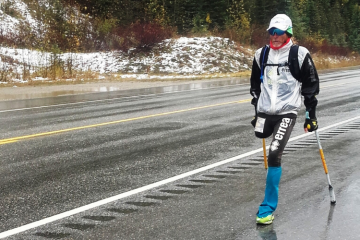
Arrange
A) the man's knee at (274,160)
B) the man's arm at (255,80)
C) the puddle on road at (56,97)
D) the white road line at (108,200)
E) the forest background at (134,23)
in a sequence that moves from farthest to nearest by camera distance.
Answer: the forest background at (134,23) < the puddle on road at (56,97) < the man's arm at (255,80) < the man's knee at (274,160) < the white road line at (108,200)

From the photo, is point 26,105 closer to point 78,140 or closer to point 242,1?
point 78,140

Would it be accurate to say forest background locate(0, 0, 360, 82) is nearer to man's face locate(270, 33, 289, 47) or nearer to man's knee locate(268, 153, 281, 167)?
man's face locate(270, 33, 289, 47)

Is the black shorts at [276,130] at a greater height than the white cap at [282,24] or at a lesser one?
lesser

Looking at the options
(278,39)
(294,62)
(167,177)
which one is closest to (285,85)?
(294,62)

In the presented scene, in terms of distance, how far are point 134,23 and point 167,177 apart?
108 feet

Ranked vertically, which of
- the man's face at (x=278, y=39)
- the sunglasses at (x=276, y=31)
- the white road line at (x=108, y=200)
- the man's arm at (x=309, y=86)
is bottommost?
the white road line at (x=108, y=200)

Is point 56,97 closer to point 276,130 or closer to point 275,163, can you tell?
point 276,130

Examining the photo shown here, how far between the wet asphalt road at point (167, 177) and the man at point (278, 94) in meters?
0.45

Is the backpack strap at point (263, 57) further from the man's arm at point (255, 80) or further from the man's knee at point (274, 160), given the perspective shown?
the man's knee at point (274, 160)

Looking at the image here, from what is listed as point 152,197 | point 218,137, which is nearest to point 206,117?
point 218,137

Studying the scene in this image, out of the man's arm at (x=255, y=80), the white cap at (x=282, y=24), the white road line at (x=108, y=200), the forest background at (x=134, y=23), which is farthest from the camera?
the forest background at (x=134, y=23)

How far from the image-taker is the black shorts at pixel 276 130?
4.92 meters

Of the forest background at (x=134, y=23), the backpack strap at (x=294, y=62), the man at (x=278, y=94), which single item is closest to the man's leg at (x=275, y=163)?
the man at (x=278, y=94)

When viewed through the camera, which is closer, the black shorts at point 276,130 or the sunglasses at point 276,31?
the sunglasses at point 276,31
